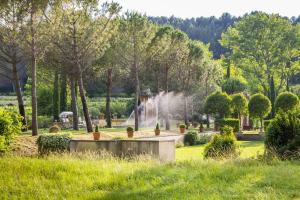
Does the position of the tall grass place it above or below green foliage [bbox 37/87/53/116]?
below

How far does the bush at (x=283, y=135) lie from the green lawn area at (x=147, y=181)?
8.64ft

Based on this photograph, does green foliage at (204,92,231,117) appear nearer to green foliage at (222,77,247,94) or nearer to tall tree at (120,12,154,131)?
tall tree at (120,12,154,131)

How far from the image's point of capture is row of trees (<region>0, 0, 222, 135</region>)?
91.1 feet

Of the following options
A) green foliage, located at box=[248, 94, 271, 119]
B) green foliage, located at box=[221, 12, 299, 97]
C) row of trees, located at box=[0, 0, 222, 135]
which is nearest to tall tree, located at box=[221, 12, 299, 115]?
green foliage, located at box=[221, 12, 299, 97]

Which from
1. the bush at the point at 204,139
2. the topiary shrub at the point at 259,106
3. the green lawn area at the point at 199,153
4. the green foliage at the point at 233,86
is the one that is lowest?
the green lawn area at the point at 199,153

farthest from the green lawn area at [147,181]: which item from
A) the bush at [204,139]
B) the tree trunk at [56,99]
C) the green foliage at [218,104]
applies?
the tree trunk at [56,99]

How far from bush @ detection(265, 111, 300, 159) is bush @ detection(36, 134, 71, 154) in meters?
8.64

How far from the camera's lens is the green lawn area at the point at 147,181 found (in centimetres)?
831

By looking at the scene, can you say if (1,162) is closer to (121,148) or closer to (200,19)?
(121,148)

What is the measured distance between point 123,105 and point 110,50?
18865mm

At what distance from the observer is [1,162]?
12.1 metres

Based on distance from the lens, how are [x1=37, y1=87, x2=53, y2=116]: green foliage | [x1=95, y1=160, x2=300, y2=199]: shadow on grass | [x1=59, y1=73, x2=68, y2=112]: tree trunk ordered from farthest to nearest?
[x1=37, y1=87, x2=53, y2=116]: green foliage → [x1=59, y1=73, x2=68, y2=112]: tree trunk → [x1=95, y1=160, x2=300, y2=199]: shadow on grass

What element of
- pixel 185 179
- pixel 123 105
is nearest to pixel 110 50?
pixel 123 105

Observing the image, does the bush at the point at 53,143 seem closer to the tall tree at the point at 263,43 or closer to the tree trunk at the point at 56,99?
the tree trunk at the point at 56,99
